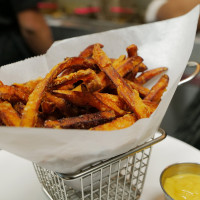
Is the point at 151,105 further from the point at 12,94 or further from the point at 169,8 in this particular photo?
the point at 169,8

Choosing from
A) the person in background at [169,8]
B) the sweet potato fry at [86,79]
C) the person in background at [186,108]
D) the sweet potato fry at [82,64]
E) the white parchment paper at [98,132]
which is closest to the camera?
the white parchment paper at [98,132]

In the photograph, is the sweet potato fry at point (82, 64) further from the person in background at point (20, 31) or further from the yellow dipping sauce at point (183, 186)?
the person in background at point (20, 31)

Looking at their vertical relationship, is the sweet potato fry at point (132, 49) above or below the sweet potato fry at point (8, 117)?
above

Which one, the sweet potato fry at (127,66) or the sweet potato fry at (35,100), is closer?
the sweet potato fry at (35,100)

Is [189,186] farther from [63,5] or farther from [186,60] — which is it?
[63,5]

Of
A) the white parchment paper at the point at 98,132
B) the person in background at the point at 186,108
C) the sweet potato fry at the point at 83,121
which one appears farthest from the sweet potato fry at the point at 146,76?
the person in background at the point at 186,108

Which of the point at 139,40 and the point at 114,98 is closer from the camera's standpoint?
the point at 114,98

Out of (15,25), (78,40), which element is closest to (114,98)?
(78,40)
